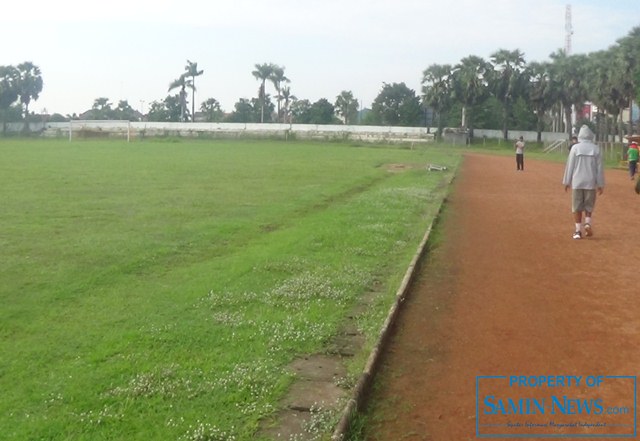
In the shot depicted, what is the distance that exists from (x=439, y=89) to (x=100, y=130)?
34.2 metres

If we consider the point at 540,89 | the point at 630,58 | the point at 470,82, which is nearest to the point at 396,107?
the point at 470,82

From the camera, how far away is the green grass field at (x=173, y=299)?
434cm

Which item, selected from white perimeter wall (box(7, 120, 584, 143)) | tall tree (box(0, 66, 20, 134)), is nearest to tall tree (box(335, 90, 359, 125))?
white perimeter wall (box(7, 120, 584, 143))

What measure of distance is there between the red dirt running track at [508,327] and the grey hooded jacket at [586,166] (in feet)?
2.73

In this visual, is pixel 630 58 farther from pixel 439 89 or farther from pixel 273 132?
pixel 273 132

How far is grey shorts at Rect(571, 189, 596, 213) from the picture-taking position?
10.6 meters

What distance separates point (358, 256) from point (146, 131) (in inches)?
2699

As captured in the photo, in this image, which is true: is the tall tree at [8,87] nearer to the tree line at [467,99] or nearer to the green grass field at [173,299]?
the tree line at [467,99]

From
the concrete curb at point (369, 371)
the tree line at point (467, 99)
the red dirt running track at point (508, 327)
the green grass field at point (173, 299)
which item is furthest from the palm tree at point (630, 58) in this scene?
the concrete curb at point (369, 371)

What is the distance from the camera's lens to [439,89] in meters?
68.4

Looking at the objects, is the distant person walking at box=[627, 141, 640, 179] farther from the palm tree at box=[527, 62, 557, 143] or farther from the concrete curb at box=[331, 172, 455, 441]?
the palm tree at box=[527, 62, 557, 143]

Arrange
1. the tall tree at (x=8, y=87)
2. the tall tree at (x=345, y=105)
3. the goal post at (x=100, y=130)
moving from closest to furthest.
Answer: the goal post at (x=100, y=130), the tall tree at (x=8, y=87), the tall tree at (x=345, y=105)

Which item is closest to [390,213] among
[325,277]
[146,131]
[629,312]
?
[325,277]

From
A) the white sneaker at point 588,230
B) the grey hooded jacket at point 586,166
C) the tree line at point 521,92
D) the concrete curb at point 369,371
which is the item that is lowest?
the concrete curb at point 369,371
